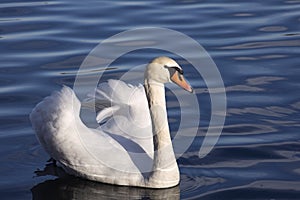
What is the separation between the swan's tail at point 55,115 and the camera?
877cm

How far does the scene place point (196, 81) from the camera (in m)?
12.1

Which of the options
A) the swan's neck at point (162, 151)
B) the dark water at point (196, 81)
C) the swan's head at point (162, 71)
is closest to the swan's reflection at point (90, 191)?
the dark water at point (196, 81)

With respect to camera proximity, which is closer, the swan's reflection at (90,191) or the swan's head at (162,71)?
the swan's head at (162,71)

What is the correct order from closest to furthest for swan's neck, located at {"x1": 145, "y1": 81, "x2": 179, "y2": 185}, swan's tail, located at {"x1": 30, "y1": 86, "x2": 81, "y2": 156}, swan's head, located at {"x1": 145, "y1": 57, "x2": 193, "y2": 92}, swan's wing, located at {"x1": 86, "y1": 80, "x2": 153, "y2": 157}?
swan's head, located at {"x1": 145, "y1": 57, "x2": 193, "y2": 92}, swan's neck, located at {"x1": 145, "y1": 81, "x2": 179, "y2": 185}, swan's tail, located at {"x1": 30, "y1": 86, "x2": 81, "y2": 156}, swan's wing, located at {"x1": 86, "y1": 80, "x2": 153, "y2": 157}

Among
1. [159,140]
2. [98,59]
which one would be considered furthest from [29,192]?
[98,59]

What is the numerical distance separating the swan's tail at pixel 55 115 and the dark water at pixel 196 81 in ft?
1.64

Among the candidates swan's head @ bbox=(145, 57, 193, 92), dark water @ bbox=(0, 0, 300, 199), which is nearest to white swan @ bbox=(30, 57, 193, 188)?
swan's head @ bbox=(145, 57, 193, 92)

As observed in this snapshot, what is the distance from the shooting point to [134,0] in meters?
16.5

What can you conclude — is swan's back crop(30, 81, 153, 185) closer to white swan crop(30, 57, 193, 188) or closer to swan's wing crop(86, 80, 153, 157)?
white swan crop(30, 57, 193, 188)

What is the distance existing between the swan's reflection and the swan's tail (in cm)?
42

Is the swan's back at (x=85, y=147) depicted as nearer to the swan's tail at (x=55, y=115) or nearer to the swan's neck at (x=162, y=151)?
the swan's tail at (x=55, y=115)

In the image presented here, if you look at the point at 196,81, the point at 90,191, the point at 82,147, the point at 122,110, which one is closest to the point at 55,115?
the point at 82,147

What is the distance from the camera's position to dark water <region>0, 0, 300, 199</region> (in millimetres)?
8836

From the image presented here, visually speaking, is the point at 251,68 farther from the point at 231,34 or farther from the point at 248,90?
the point at 231,34
